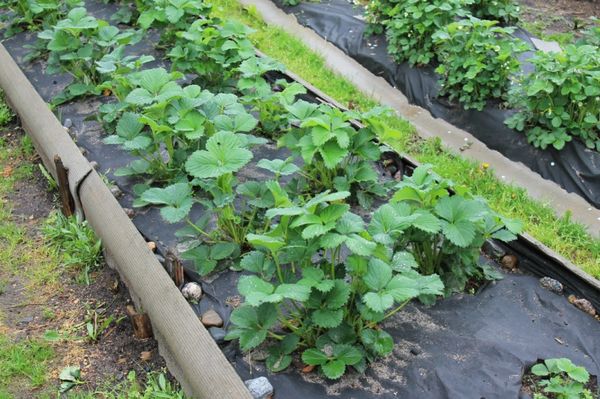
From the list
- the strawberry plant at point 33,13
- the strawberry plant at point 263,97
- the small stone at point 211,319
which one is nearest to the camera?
the small stone at point 211,319

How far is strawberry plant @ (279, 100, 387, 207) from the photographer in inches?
129

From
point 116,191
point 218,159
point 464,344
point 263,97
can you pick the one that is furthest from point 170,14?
point 464,344

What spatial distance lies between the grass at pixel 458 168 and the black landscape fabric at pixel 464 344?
59 centimetres

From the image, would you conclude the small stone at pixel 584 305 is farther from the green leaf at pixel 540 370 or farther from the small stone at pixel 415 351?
the small stone at pixel 415 351

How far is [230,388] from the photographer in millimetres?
2523

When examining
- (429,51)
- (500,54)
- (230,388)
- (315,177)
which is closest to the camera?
(230,388)

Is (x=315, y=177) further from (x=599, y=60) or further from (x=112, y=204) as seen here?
(x=599, y=60)

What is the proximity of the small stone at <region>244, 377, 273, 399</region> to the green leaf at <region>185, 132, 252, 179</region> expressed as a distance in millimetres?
946

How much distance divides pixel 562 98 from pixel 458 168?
2.59 feet

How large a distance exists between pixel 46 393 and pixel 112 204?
3.31 feet

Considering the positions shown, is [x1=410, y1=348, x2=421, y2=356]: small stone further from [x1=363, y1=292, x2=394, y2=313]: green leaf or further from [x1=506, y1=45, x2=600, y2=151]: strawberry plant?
[x1=506, y1=45, x2=600, y2=151]: strawberry plant

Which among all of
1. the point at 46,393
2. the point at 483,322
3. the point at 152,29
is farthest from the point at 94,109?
the point at 483,322

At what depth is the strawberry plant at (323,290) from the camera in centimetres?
249

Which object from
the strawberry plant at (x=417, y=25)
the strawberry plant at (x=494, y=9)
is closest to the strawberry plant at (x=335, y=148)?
the strawberry plant at (x=417, y=25)
